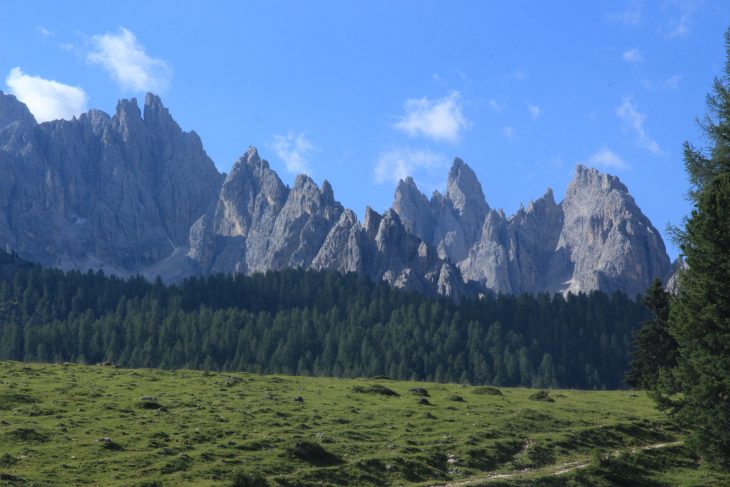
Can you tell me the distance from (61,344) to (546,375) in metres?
110

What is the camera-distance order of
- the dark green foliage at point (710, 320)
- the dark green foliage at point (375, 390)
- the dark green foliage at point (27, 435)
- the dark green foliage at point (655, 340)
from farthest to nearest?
the dark green foliage at point (655, 340) < the dark green foliage at point (375, 390) < the dark green foliage at point (27, 435) < the dark green foliage at point (710, 320)

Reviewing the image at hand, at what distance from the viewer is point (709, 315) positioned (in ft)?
157

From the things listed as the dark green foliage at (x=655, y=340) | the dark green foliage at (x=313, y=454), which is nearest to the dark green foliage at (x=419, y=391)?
the dark green foliage at (x=655, y=340)

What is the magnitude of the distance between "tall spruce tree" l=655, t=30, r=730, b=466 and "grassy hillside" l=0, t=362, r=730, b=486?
7234 millimetres

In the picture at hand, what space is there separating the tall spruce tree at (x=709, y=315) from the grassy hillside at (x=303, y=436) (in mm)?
7234

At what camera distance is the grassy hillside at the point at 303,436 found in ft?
167

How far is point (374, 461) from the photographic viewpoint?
5528cm

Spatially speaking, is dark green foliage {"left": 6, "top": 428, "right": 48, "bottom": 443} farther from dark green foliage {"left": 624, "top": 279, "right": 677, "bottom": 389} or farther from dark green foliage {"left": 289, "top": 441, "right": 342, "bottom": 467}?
dark green foliage {"left": 624, "top": 279, "right": 677, "bottom": 389}

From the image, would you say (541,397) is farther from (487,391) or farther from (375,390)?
(375,390)

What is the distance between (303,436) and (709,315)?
95.2 ft

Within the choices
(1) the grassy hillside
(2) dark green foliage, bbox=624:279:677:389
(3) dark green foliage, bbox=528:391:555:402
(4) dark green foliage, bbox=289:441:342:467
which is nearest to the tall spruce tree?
(1) the grassy hillside

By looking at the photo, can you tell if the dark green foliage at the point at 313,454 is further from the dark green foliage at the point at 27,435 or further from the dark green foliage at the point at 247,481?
the dark green foliage at the point at 27,435

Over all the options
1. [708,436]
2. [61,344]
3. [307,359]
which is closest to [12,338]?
[61,344]

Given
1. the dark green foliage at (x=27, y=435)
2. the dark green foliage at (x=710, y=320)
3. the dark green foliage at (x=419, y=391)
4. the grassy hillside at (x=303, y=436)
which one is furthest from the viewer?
the dark green foliage at (x=419, y=391)
